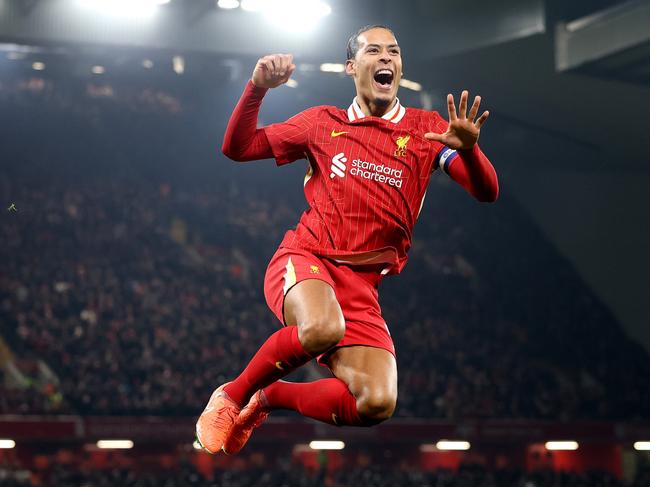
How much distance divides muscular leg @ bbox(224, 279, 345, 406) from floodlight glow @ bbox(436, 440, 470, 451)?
16401 mm

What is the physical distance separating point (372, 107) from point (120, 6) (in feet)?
47.4

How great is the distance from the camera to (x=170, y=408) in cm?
1939

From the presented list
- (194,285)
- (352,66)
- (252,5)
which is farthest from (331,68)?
(352,66)

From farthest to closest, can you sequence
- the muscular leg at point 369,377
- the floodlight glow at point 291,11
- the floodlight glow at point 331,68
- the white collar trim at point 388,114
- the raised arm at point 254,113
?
the floodlight glow at point 331,68 → the floodlight glow at point 291,11 → the white collar trim at point 388,114 → the raised arm at point 254,113 → the muscular leg at point 369,377

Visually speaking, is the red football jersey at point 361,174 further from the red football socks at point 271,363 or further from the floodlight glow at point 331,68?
the floodlight glow at point 331,68

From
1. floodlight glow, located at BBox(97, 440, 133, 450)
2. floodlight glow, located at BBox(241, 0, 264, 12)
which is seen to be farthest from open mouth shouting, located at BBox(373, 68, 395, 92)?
floodlight glow, located at BBox(97, 440, 133, 450)

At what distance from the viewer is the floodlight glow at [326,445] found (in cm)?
2123

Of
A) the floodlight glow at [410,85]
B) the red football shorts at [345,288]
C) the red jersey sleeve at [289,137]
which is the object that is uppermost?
the floodlight glow at [410,85]

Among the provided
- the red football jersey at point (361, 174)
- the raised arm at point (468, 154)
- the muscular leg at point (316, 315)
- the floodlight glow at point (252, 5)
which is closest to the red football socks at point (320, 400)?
the muscular leg at point (316, 315)

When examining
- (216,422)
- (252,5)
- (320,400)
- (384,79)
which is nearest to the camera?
(320,400)

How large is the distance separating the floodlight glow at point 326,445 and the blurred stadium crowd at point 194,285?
155 cm

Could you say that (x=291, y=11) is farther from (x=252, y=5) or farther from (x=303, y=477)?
(x=303, y=477)

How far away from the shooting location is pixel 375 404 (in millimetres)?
5219

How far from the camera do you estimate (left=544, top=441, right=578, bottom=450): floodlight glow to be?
72.5ft
